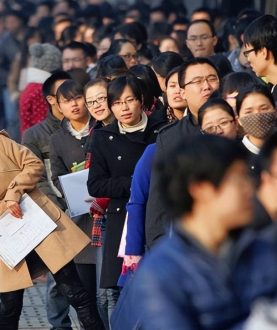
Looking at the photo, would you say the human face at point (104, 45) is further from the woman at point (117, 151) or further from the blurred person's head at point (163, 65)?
the woman at point (117, 151)

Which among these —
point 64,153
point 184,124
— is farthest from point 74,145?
point 184,124

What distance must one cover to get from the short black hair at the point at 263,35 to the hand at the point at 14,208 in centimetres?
183

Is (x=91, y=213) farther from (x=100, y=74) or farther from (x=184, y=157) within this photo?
(x=184, y=157)

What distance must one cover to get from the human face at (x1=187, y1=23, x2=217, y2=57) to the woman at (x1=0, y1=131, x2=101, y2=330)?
477cm

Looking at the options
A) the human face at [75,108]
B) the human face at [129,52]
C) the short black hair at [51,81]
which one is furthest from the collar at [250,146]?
the human face at [129,52]

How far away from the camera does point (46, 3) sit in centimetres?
2658

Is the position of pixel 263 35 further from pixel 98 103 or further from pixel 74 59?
pixel 74 59

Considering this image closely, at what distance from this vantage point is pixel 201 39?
42.8ft

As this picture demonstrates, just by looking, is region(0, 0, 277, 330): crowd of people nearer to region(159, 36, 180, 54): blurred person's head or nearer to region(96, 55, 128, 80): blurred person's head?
region(96, 55, 128, 80): blurred person's head

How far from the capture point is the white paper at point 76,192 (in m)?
8.83

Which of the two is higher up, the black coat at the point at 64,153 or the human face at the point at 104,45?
the black coat at the point at 64,153

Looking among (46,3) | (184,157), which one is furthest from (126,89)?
(46,3)

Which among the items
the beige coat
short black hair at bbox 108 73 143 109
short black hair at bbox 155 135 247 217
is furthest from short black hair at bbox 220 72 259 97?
short black hair at bbox 155 135 247 217

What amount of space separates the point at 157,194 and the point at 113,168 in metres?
1.39
